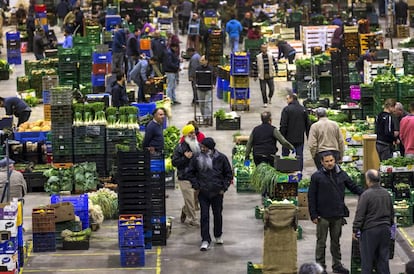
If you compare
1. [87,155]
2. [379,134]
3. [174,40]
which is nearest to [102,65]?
[174,40]

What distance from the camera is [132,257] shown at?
20.1 m

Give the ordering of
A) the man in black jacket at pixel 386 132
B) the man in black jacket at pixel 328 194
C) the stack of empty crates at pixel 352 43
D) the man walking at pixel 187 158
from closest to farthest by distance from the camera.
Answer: the man in black jacket at pixel 328 194 → the man walking at pixel 187 158 → the man in black jacket at pixel 386 132 → the stack of empty crates at pixel 352 43

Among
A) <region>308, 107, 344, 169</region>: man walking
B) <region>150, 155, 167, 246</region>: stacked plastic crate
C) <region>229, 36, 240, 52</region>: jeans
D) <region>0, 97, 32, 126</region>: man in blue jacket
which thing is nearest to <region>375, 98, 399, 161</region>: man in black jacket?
<region>308, 107, 344, 169</region>: man walking

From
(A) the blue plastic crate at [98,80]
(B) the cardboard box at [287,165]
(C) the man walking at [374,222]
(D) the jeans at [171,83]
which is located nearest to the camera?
(C) the man walking at [374,222]

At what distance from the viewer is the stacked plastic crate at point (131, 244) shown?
20.1 metres

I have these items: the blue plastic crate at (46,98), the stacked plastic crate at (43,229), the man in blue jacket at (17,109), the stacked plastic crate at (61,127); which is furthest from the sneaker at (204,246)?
the blue plastic crate at (46,98)

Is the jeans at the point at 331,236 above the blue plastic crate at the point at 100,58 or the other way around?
the other way around

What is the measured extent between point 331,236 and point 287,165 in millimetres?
3127

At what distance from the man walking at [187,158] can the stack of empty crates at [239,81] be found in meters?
10.5

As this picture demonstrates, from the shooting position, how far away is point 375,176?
691 inches

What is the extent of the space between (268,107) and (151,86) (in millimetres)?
3646

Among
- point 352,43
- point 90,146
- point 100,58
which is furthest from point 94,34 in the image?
point 90,146

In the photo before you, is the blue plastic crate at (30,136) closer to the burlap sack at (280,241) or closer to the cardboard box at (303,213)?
the cardboard box at (303,213)

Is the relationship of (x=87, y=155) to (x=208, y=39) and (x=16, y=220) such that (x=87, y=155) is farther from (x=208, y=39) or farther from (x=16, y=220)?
(x=208, y=39)
